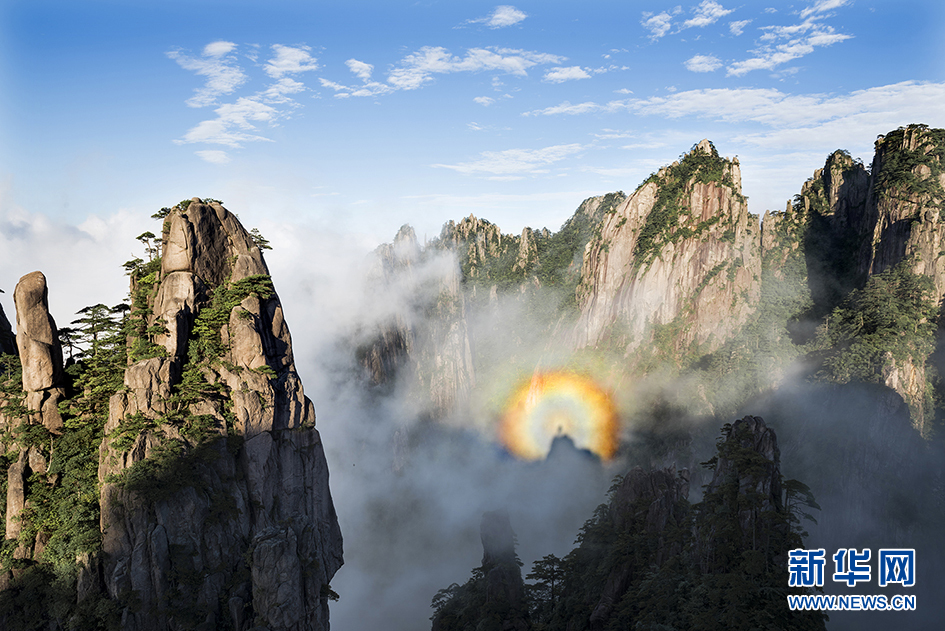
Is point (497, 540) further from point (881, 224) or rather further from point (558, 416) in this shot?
point (881, 224)

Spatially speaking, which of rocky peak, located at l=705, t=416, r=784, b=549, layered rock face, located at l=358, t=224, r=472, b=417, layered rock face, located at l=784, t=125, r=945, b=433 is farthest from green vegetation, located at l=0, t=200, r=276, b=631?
layered rock face, located at l=358, t=224, r=472, b=417

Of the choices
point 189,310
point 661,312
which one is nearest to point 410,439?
point 661,312

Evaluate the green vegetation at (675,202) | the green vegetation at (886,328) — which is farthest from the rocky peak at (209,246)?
the green vegetation at (675,202)

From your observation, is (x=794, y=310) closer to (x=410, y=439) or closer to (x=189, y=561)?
(x=410, y=439)

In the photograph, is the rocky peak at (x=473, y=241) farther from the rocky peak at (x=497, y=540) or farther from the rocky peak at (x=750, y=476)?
the rocky peak at (x=750, y=476)

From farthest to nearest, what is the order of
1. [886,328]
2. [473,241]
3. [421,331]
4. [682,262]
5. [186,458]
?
1. [473,241]
2. [421,331]
3. [682,262]
4. [886,328]
5. [186,458]

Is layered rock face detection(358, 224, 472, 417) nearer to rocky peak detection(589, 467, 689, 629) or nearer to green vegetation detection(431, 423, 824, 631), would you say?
green vegetation detection(431, 423, 824, 631)

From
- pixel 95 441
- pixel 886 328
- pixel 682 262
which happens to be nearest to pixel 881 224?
pixel 886 328
